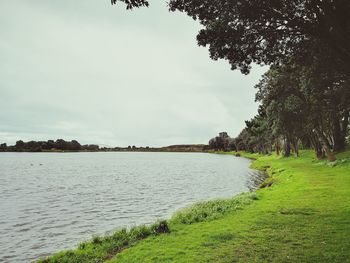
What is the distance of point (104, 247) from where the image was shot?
50.7 ft

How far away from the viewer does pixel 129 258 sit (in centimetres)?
1306

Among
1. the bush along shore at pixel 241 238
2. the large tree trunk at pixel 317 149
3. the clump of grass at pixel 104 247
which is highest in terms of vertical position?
the large tree trunk at pixel 317 149

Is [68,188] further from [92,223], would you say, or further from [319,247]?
[319,247]

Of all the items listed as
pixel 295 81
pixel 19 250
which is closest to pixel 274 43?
pixel 19 250

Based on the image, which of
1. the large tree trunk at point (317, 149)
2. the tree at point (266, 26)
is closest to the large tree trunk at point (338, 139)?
the large tree trunk at point (317, 149)

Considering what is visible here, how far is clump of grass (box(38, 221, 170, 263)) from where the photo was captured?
1417 centimetres

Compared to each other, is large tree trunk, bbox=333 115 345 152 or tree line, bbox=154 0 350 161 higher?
tree line, bbox=154 0 350 161

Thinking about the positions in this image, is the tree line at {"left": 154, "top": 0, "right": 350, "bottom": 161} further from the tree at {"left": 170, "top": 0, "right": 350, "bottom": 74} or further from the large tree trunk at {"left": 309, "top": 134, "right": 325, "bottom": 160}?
the large tree trunk at {"left": 309, "top": 134, "right": 325, "bottom": 160}

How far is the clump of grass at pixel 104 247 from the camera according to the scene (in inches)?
558

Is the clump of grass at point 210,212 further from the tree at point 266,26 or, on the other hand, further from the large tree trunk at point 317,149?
the large tree trunk at point 317,149

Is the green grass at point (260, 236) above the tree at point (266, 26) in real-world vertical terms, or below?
below

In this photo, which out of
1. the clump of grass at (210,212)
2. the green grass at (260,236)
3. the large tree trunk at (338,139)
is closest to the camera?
the green grass at (260,236)

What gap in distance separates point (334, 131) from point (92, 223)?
50.2 metres

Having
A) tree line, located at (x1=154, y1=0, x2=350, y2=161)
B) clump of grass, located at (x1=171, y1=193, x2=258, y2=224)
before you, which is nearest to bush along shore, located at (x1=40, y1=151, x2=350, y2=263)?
clump of grass, located at (x1=171, y1=193, x2=258, y2=224)
